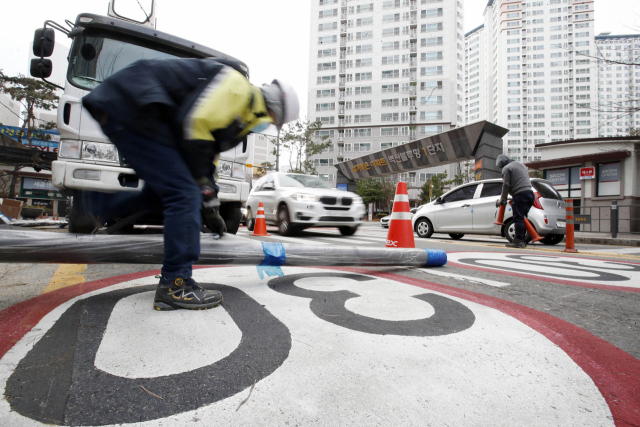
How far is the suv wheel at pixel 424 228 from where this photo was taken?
9.12 metres

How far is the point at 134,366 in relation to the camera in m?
1.13

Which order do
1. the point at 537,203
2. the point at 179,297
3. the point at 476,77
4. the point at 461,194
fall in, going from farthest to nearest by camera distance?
the point at 476,77 → the point at 461,194 → the point at 537,203 → the point at 179,297

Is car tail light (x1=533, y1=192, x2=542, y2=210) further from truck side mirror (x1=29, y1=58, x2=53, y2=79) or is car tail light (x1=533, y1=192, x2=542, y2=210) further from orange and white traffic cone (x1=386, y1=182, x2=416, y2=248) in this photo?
truck side mirror (x1=29, y1=58, x2=53, y2=79)

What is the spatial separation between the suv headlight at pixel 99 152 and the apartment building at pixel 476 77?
483 feet

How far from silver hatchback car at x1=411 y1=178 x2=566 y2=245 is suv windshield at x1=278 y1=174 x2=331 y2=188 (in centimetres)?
298

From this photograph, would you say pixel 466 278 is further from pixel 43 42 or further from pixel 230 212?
pixel 43 42

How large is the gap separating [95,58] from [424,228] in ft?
25.8

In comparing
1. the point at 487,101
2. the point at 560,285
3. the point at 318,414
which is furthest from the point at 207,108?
the point at 487,101

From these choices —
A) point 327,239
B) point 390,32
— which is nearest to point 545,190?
point 327,239

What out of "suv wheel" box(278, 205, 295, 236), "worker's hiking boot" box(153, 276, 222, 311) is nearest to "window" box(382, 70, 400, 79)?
"suv wheel" box(278, 205, 295, 236)

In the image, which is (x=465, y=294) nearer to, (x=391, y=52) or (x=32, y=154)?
(x=32, y=154)

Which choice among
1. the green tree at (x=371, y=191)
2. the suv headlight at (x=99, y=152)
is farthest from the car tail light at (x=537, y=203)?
the green tree at (x=371, y=191)

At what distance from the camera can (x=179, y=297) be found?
5.80 ft

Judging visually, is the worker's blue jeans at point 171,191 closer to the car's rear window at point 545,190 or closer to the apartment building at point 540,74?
the car's rear window at point 545,190
